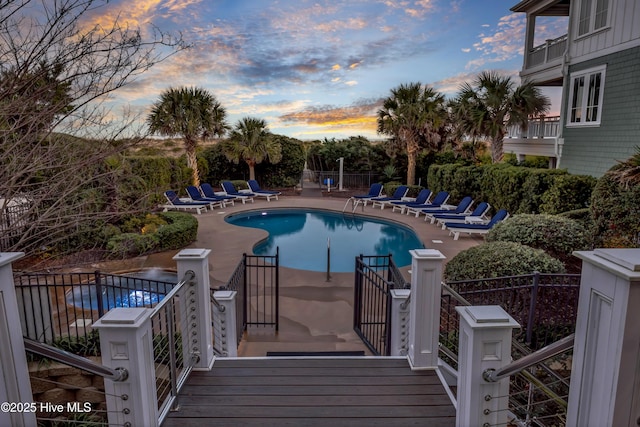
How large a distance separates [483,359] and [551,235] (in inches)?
229

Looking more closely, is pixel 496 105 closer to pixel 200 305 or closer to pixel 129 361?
pixel 200 305

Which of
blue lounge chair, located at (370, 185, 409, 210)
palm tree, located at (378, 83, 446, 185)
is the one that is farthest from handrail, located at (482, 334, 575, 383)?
palm tree, located at (378, 83, 446, 185)

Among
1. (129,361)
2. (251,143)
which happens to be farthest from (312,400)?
(251,143)

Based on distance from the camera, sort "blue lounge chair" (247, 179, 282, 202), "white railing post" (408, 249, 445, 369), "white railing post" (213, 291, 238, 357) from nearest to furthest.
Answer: "white railing post" (408, 249, 445, 369), "white railing post" (213, 291, 238, 357), "blue lounge chair" (247, 179, 282, 202)

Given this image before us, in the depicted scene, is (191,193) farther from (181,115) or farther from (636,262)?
(636,262)

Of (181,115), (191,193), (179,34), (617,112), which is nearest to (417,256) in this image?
(179,34)

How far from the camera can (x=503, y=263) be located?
5609 millimetres

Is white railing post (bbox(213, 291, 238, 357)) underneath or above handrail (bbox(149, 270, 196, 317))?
underneath

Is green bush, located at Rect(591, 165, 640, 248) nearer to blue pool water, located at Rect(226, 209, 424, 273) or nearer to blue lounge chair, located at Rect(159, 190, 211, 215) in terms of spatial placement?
blue pool water, located at Rect(226, 209, 424, 273)

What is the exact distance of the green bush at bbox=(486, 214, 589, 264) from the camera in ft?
23.0

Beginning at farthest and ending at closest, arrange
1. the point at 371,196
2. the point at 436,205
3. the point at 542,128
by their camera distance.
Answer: the point at 371,196, the point at 436,205, the point at 542,128

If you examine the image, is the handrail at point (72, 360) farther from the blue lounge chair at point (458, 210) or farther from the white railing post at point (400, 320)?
the blue lounge chair at point (458, 210)

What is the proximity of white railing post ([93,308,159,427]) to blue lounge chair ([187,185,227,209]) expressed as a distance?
15.4 meters

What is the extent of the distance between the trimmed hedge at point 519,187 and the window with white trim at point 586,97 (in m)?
2.66
